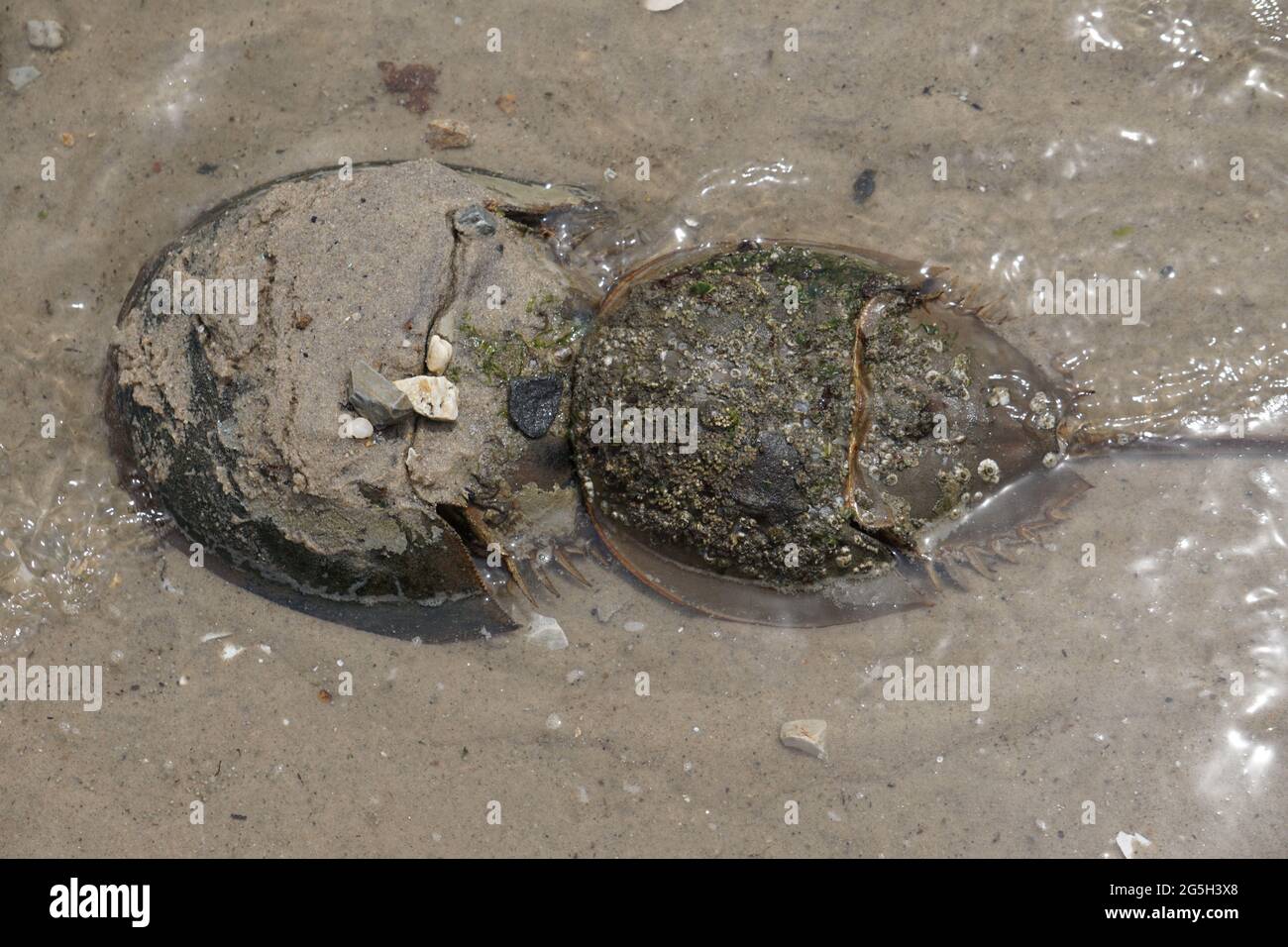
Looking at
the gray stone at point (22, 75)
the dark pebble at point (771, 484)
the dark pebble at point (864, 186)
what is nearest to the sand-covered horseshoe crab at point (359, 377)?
the dark pebble at point (771, 484)

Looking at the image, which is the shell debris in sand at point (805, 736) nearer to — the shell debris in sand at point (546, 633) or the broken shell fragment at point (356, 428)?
the shell debris in sand at point (546, 633)

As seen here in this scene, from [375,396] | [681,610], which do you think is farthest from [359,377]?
[681,610]

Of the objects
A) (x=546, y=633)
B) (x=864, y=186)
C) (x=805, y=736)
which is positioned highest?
(x=864, y=186)

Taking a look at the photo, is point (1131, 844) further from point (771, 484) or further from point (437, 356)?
point (437, 356)

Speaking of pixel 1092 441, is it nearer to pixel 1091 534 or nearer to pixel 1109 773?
pixel 1091 534

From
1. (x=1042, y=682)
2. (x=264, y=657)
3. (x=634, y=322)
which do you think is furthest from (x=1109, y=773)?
(x=264, y=657)

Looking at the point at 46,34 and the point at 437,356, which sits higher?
the point at 46,34

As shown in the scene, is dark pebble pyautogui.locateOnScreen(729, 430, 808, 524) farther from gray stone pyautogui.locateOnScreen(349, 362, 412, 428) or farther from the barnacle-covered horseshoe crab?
gray stone pyautogui.locateOnScreen(349, 362, 412, 428)
